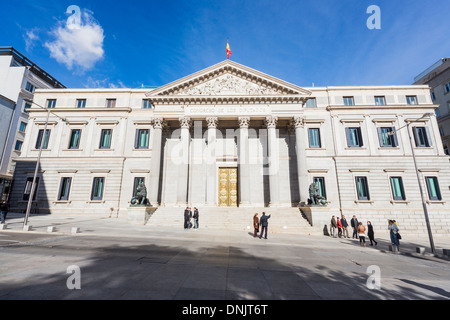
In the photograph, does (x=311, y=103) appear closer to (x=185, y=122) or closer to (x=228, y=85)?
(x=228, y=85)

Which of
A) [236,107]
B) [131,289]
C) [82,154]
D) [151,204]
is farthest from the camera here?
[82,154]

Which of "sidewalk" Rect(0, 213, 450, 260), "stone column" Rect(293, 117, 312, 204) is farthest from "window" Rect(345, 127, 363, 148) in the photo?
"sidewalk" Rect(0, 213, 450, 260)

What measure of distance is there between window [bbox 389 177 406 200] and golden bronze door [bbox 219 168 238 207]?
18.7 metres

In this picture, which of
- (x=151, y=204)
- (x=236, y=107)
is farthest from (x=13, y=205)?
(x=236, y=107)

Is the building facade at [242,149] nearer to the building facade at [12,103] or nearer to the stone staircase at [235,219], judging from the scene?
the stone staircase at [235,219]

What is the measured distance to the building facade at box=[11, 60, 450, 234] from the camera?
24516 millimetres

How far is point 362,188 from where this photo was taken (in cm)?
2545

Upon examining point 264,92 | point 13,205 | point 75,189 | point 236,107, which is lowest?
point 13,205

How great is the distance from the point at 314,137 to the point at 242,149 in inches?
424

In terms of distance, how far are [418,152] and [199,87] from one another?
28.5 m

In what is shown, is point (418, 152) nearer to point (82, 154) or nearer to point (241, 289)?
point (241, 289)

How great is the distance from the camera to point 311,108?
92.6 ft
